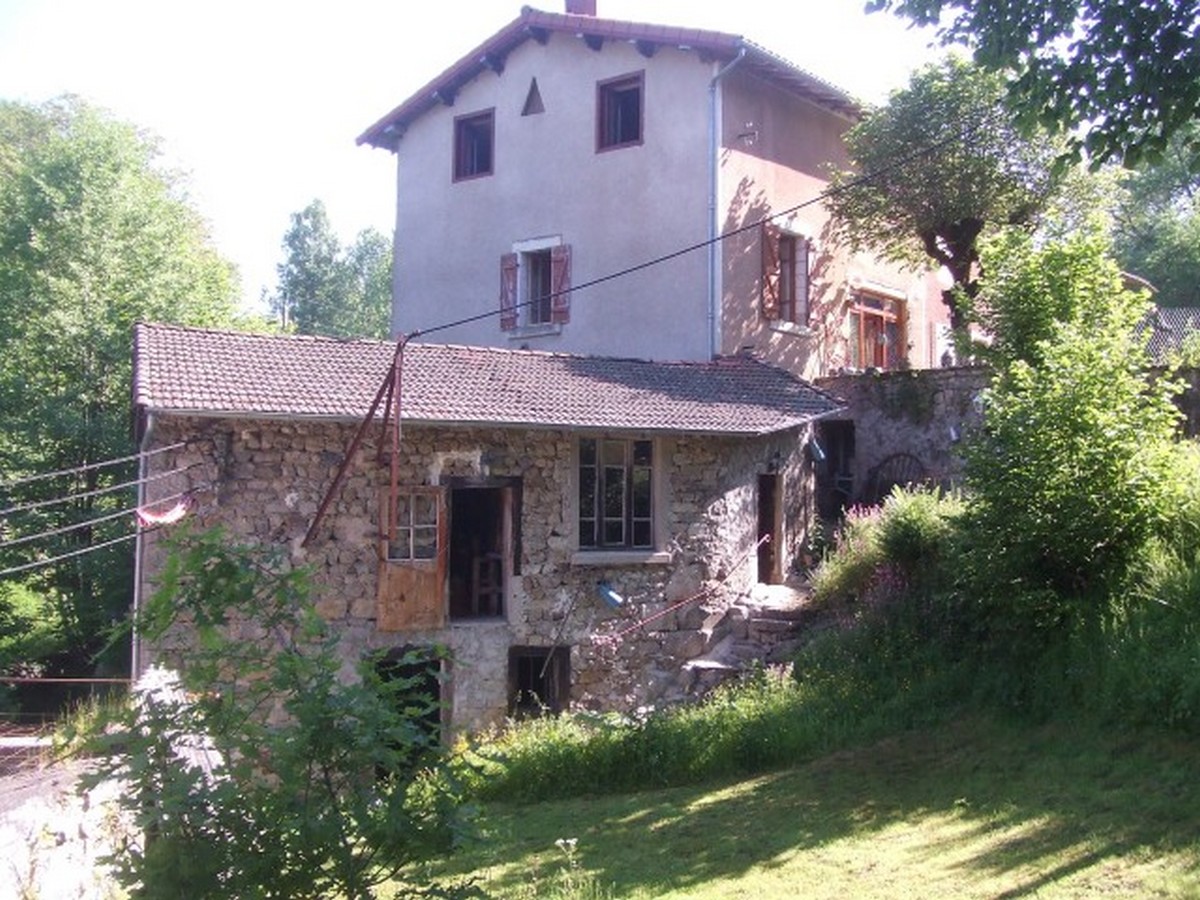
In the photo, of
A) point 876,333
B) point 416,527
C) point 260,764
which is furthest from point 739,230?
point 260,764

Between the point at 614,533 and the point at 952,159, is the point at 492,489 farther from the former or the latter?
the point at 952,159

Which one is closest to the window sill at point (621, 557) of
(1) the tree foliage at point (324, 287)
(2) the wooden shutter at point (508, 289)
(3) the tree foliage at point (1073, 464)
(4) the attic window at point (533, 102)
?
(3) the tree foliage at point (1073, 464)

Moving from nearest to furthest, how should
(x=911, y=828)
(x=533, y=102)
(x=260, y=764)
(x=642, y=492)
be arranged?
(x=260, y=764) → (x=911, y=828) → (x=642, y=492) → (x=533, y=102)

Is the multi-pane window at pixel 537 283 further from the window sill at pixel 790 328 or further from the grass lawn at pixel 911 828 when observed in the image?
the grass lawn at pixel 911 828

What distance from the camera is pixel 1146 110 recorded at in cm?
772

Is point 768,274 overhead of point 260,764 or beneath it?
overhead

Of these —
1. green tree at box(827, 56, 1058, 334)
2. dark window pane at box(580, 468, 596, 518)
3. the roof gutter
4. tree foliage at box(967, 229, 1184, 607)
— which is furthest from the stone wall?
tree foliage at box(967, 229, 1184, 607)

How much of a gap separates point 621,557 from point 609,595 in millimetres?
499

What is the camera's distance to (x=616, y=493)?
15.3 metres

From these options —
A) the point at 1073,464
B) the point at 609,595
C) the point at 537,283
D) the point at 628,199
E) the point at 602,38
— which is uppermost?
the point at 602,38

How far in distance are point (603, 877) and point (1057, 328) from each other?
22.1ft

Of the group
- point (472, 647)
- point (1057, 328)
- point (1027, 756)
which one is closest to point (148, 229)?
point (472, 647)

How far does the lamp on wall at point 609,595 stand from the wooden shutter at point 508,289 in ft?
23.1

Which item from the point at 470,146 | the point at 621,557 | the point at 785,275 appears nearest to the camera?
the point at 621,557
